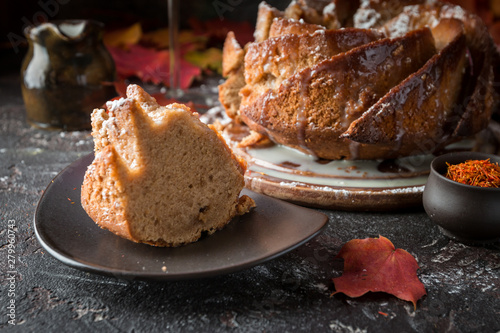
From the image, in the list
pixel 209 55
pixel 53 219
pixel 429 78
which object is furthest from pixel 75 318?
pixel 209 55

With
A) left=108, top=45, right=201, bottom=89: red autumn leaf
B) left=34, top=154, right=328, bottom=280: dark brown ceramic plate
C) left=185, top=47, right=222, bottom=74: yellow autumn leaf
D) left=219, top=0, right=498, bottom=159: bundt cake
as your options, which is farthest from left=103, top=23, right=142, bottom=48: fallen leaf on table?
left=34, top=154, right=328, bottom=280: dark brown ceramic plate

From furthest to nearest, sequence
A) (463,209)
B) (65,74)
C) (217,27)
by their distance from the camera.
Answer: (217,27), (65,74), (463,209)

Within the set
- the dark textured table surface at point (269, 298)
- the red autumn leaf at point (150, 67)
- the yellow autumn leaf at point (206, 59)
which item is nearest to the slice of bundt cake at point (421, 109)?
the dark textured table surface at point (269, 298)

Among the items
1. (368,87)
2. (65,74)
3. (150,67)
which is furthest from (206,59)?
(368,87)

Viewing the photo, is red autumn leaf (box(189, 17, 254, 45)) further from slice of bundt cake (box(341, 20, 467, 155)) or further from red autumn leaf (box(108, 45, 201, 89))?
slice of bundt cake (box(341, 20, 467, 155))

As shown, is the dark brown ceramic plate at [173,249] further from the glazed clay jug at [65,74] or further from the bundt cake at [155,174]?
the glazed clay jug at [65,74]

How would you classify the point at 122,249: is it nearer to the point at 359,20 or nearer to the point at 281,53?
the point at 281,53

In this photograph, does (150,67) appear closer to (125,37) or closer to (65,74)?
(125,37)
